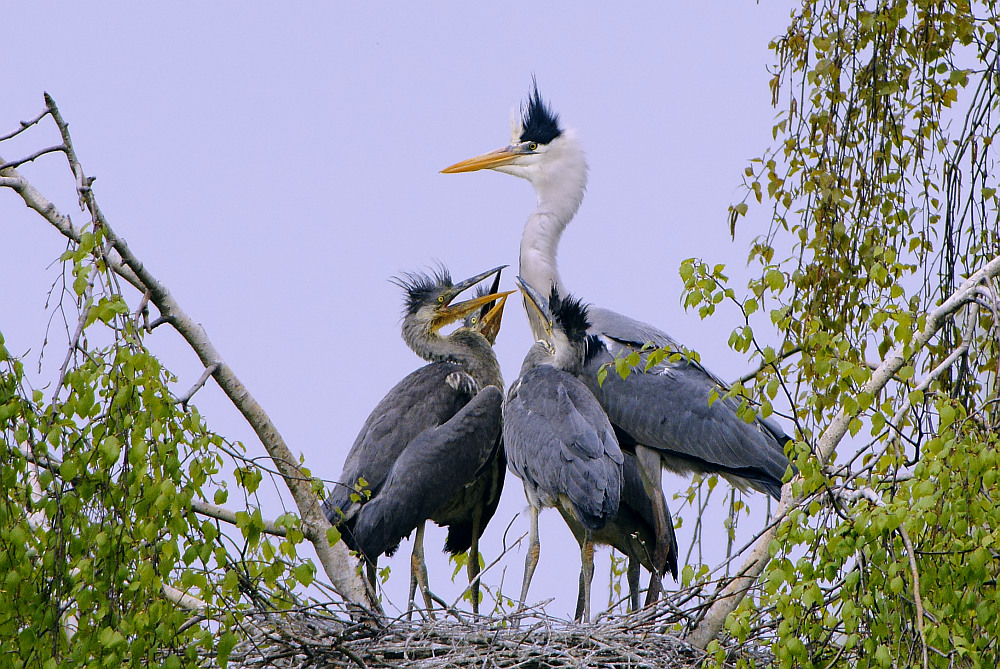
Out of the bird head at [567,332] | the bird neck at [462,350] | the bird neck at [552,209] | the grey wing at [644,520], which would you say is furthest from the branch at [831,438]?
the bird neck at [552,209]

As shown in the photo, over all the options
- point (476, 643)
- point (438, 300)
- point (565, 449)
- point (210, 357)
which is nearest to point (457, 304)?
point (438, 300)

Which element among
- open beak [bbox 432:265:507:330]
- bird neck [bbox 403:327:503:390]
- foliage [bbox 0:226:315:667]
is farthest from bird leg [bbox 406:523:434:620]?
foliage [bbox 0:226:315:667]

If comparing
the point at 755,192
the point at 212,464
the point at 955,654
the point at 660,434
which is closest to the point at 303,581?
the point at 212,464

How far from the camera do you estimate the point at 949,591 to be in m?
2.79

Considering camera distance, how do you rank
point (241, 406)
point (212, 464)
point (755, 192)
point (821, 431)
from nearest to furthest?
1. point (212, 464)
2. point (821, 431)
3. point (241, 406)
4. point (755, 192)

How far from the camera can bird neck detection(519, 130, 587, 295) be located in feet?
24.4

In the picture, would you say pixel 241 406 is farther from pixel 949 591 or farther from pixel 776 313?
pixel 949 591

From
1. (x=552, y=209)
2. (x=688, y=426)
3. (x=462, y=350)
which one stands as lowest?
(x=688, y=426)

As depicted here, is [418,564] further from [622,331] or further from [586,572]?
[622,331]

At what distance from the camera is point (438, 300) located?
6.66 metres

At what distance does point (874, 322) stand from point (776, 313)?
0.97 ft

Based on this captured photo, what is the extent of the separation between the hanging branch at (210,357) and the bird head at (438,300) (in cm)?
208

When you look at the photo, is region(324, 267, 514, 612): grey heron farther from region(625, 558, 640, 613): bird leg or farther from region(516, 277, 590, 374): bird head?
region(625, 558, 640, 613): bird leg

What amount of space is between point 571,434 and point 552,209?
8.95 ft
